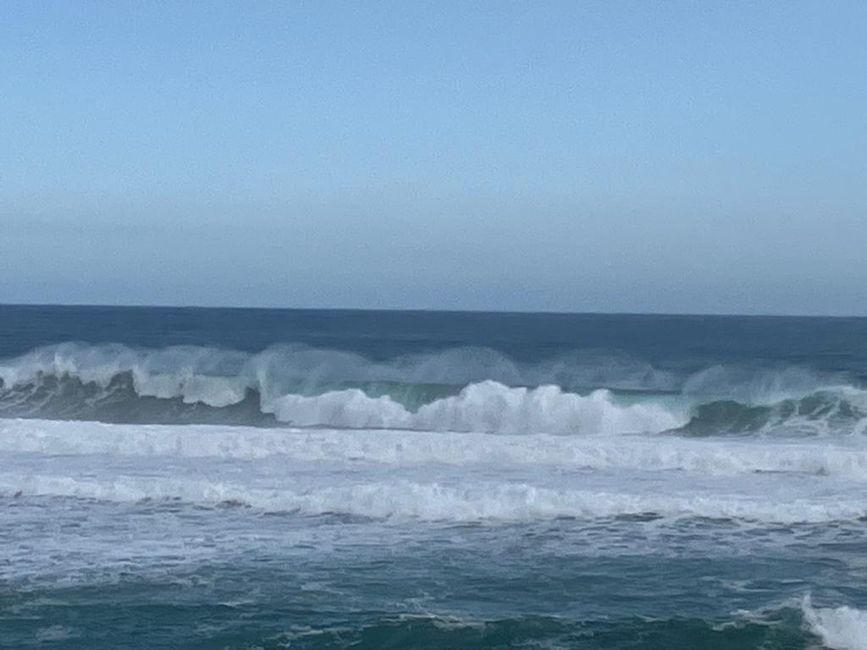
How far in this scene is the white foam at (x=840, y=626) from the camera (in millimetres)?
8844

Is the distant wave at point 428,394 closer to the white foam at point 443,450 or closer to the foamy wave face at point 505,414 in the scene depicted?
the foamy wave face at point 505,414

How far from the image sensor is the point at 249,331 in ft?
235

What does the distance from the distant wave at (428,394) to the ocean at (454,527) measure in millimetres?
115

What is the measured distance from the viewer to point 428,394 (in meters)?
28.4

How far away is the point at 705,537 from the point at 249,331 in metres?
60.7

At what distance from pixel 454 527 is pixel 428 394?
15241 mm

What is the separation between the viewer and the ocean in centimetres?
951

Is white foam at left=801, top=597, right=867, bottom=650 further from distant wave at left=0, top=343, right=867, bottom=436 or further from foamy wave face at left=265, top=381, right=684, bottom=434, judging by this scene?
foamy wave face at left=265, top=381, right=684, bottom=434

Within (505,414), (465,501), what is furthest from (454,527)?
(505,414)

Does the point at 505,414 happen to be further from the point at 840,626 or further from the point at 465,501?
the point at 840,626

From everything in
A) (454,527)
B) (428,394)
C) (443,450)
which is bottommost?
(454,527)

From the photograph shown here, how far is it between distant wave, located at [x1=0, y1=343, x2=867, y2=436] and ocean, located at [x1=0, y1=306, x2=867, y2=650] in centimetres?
11

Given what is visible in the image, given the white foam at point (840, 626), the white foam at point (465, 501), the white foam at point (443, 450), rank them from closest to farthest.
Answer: the white foam at point (840, 626) → the white foam at point (465, 501) → the white foam at point (443, 450)

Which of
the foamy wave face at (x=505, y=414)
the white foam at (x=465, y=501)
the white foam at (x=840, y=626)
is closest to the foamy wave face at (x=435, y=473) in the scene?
the white foam at (x=465, y=501)
